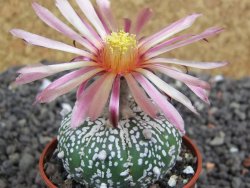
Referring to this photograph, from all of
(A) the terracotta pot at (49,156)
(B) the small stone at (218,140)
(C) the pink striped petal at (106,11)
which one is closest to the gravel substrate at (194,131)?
(B) the small stone at (218,140)

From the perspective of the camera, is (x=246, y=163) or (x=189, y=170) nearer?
(x=189, y=170)

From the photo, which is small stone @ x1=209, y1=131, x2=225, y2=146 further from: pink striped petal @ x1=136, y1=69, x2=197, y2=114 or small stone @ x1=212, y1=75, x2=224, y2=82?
pink striped petal @ x1=136, y1=69, x2=197, y2=114

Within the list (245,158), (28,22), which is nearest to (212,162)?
(245,158)

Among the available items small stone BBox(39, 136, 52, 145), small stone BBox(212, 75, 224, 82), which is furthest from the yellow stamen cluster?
small stone BBox(212, 75, 224, 82)

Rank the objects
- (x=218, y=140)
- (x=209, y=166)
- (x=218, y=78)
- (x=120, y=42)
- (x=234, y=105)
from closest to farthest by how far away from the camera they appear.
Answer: (x=120, y=42), (x=209, y=166), (x=218, y=140), (x=234, y=105), (x=218, y=78)

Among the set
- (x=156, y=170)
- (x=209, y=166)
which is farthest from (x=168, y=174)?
(x=209, y=166)

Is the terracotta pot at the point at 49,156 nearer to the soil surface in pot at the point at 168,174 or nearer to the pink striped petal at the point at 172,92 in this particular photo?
the soil surface in pot at the point at 168,174

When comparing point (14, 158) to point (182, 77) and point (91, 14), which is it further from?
point (182, 77)
